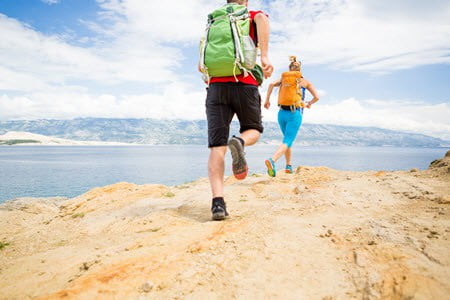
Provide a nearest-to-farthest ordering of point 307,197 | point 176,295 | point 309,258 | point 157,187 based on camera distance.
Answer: point 176,295 < point 309,258 < point 307,197 < point 157,187

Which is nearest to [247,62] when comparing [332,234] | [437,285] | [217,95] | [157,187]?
[217,95]

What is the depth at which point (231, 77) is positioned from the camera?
407 centimetres

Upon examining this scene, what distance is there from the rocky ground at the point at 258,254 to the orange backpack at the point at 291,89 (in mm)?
4439

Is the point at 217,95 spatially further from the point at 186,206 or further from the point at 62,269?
the point at 62,269

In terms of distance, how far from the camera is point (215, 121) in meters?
4.16

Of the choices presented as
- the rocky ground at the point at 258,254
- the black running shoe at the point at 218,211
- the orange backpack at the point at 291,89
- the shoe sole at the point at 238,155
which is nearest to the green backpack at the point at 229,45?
the shoe sole at the point at 238,155

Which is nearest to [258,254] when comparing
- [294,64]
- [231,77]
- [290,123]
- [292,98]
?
[231,77]

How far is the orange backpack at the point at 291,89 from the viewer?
8.72 meters

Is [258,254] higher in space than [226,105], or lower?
lower

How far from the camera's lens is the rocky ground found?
217cm

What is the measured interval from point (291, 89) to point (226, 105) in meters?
5.08

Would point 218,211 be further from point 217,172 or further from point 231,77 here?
point 231,77

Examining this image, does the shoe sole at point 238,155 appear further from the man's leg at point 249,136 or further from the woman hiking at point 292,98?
the woman hiking at point 292,98

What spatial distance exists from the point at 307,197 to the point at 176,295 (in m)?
3.45
